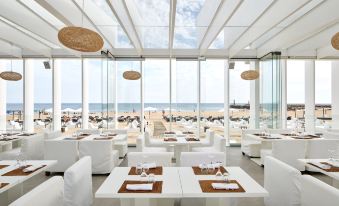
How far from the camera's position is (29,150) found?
18.6 feet

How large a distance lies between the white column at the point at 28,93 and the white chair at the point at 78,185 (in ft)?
23.9

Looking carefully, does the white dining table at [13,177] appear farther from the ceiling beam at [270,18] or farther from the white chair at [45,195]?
the ceiling beam at [270,18]

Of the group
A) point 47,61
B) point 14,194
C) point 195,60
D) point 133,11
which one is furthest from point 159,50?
point 14,194

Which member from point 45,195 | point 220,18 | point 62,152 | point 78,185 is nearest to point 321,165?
point 78,185

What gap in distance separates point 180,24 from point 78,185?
476cm

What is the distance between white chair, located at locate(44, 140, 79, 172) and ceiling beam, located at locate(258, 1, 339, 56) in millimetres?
5416

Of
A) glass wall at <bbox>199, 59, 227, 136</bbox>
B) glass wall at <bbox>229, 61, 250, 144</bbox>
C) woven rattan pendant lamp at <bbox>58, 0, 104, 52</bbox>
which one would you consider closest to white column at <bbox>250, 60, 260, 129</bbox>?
glass wall at <bbox>229, 61, 250, 144</bbox>

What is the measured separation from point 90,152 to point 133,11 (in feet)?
10.2

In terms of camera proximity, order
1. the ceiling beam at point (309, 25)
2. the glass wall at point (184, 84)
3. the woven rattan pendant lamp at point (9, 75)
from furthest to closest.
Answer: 1. the glass wall at point (184, 84)
2. the woven rattan pendant lamp at point (9, 75)
3. the ceiling beam at point (309, 25)

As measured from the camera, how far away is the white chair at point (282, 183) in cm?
241

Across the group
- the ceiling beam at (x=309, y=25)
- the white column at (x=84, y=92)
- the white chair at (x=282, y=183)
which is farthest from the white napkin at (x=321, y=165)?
the white column at (x=84, y=92)

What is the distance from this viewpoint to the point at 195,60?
29.5 feet

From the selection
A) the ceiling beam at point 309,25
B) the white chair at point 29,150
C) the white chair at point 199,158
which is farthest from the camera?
the white chair at point 29,150

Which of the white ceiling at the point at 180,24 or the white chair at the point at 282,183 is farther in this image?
the white ceiling at the point at 180,24
